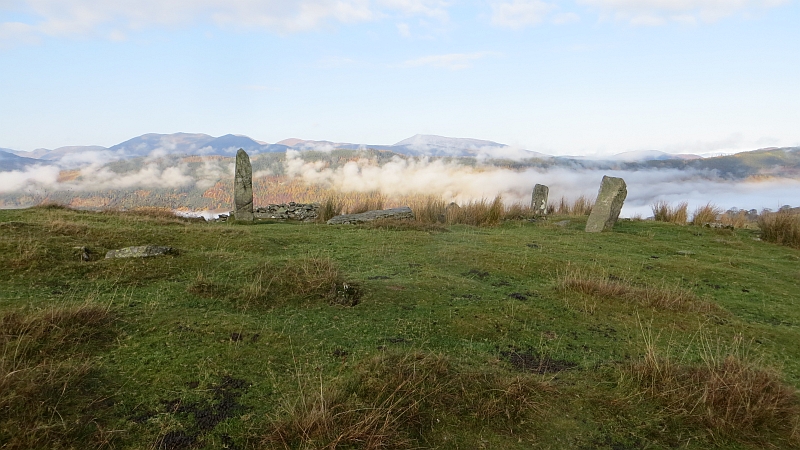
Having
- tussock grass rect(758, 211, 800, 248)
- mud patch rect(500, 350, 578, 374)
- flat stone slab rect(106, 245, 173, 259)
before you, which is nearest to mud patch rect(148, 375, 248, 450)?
mud patch rect(500, 350, 578, 374)

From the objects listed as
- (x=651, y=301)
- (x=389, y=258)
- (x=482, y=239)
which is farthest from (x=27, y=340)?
(x=482, y=239)

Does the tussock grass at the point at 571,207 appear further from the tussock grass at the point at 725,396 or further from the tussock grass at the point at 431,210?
the tussock grass at the point at 725,396

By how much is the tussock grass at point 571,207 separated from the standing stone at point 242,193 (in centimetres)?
1183

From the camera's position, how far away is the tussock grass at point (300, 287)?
5.12 m

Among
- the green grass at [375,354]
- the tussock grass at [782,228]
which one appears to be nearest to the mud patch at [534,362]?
the green grass at [375,354]

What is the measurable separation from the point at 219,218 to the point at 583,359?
49.3ft

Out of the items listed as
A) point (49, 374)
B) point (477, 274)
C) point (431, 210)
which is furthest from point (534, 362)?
point (431, 210)

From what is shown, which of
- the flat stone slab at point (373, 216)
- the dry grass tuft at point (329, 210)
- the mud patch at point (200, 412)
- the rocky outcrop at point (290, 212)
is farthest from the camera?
the rocky outcrop at point (290, 212)

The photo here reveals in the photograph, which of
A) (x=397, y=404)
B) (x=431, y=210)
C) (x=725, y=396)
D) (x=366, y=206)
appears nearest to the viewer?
(x=397, y=404)

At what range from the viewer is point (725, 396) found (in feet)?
10.7

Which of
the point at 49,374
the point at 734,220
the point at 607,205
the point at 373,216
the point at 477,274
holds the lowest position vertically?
the point at 734,220

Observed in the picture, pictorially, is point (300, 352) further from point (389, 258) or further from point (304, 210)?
point (304, 210)

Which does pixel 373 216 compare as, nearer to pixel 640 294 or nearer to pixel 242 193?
pixel 242 193

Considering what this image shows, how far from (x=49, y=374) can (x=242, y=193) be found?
13.6 m
